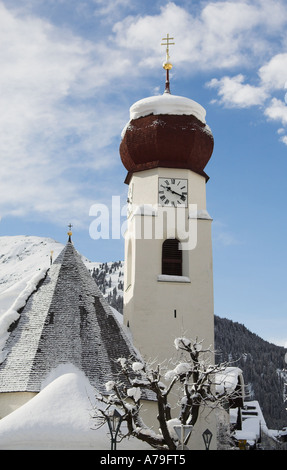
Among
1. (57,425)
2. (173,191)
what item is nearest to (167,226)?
(173,191)

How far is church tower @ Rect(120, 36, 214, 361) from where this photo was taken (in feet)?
79.4

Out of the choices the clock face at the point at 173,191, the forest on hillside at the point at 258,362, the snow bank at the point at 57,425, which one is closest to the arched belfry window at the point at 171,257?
the clock face at the point at 173,191

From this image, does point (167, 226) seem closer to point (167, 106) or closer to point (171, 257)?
point (171, 257)

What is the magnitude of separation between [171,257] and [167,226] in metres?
1.21

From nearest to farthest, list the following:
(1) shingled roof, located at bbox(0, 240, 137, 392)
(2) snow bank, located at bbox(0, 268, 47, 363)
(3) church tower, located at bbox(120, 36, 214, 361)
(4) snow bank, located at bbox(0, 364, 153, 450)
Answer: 1. (4) snow bank, located at bbox(0, 364, 153, 450)
2. (1) shingled roof, located at bbox(0, 240, 137, 392)
3. (2) snow bank, located at bbox(0, 268, 47, 363)
4. (3) church tower, located at bbox(120, 36, 214, 361)

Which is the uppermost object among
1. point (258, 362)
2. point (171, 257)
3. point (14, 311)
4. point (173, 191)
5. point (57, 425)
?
point (173, 191)

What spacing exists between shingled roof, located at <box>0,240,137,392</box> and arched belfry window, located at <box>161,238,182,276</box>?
3369 mm

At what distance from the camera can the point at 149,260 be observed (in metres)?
24.9

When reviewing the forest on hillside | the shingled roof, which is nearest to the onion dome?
the shingled roof

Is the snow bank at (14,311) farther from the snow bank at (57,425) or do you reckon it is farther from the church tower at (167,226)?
the church tower at (167,226)

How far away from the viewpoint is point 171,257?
25.4 metres

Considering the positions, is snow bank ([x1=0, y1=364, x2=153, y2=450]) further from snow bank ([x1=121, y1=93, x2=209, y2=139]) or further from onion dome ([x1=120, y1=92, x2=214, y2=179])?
snow bank ([x1=121, y1=93, x2=209, y2=139])

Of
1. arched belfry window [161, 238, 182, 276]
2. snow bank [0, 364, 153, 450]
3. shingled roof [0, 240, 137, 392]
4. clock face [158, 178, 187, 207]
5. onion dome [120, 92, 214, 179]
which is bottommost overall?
snow bank [0, 364, 153, 450]
